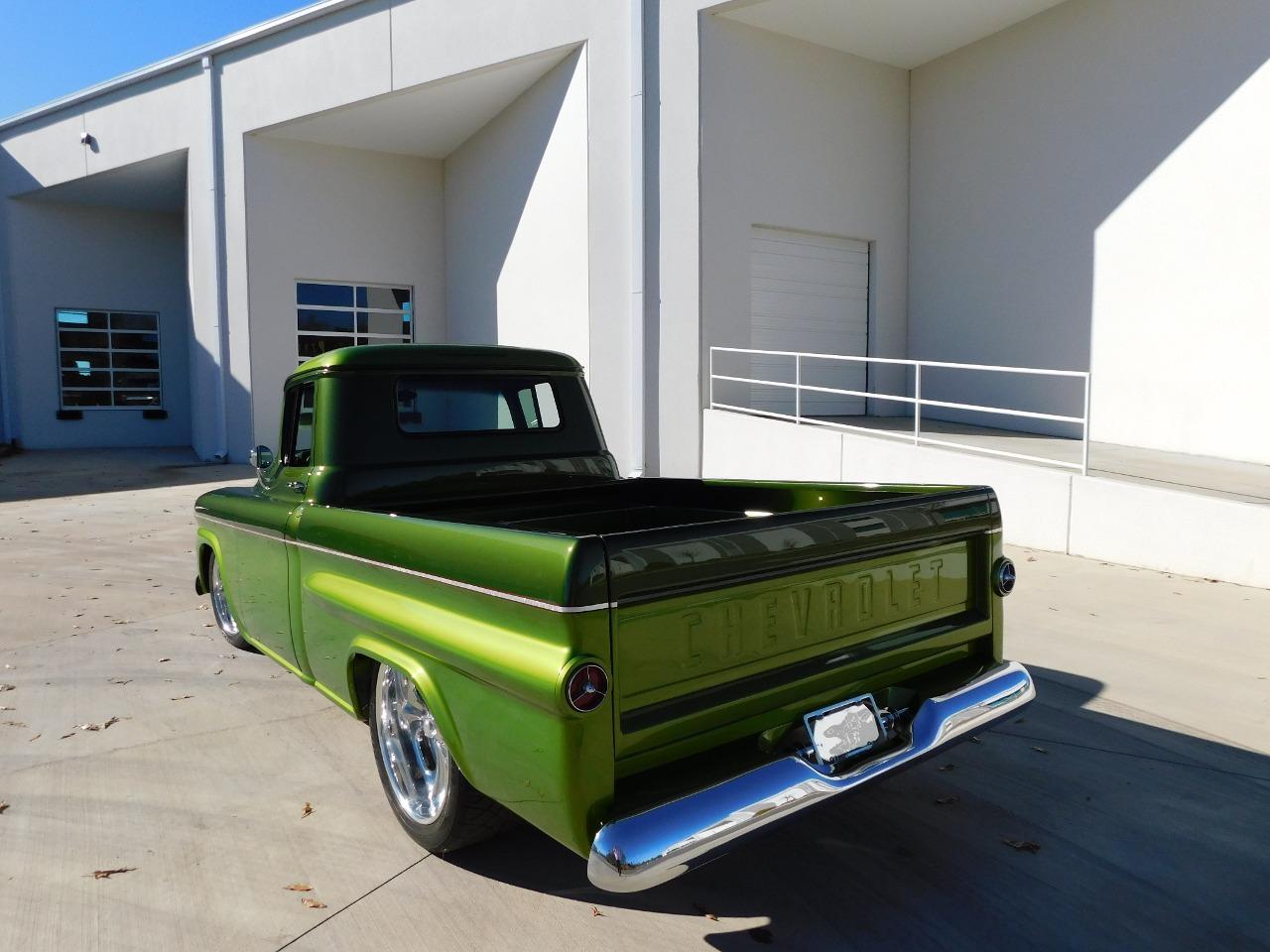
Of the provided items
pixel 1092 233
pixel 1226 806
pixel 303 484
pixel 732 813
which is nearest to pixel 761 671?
pixel 732 813

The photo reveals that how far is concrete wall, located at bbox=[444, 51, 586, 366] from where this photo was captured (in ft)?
42.8

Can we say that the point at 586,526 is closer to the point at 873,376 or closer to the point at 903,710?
the point at 903,710

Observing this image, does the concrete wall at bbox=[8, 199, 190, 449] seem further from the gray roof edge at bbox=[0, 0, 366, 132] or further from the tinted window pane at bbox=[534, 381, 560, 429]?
the tinted window pane at bbox=[534, 381, 560, 429]

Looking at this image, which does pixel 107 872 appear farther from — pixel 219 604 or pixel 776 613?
pixel 219 604

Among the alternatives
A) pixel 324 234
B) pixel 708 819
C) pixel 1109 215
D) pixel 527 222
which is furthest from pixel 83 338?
pixel 708 819

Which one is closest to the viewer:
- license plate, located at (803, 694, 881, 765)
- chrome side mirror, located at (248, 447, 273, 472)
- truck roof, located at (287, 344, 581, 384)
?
license plate, located at (803, 694, 881, 765)

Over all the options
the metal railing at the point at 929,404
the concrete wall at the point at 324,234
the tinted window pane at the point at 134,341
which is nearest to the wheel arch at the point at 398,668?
the metal railing at the point at 929,404

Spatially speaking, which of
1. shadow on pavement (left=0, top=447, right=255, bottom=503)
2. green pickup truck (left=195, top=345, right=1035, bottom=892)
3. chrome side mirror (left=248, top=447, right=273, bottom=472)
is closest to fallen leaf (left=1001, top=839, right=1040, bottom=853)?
green pickup truck (left=195, top=345, right=1035, bottom=892)

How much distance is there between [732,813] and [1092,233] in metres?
11.6

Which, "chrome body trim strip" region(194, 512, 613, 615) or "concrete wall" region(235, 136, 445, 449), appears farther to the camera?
"concrete wall" region(235, 136, 445, 449)

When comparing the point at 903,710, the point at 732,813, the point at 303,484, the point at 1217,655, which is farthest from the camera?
the point at 1217,655

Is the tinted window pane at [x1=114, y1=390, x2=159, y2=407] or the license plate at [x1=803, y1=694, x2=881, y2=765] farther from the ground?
the tinted window pane at [x1=114, y1=390, x2=159, y2=407]

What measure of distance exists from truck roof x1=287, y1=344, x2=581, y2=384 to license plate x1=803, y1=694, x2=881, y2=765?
215 cm

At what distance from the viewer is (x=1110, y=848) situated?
296 cm
